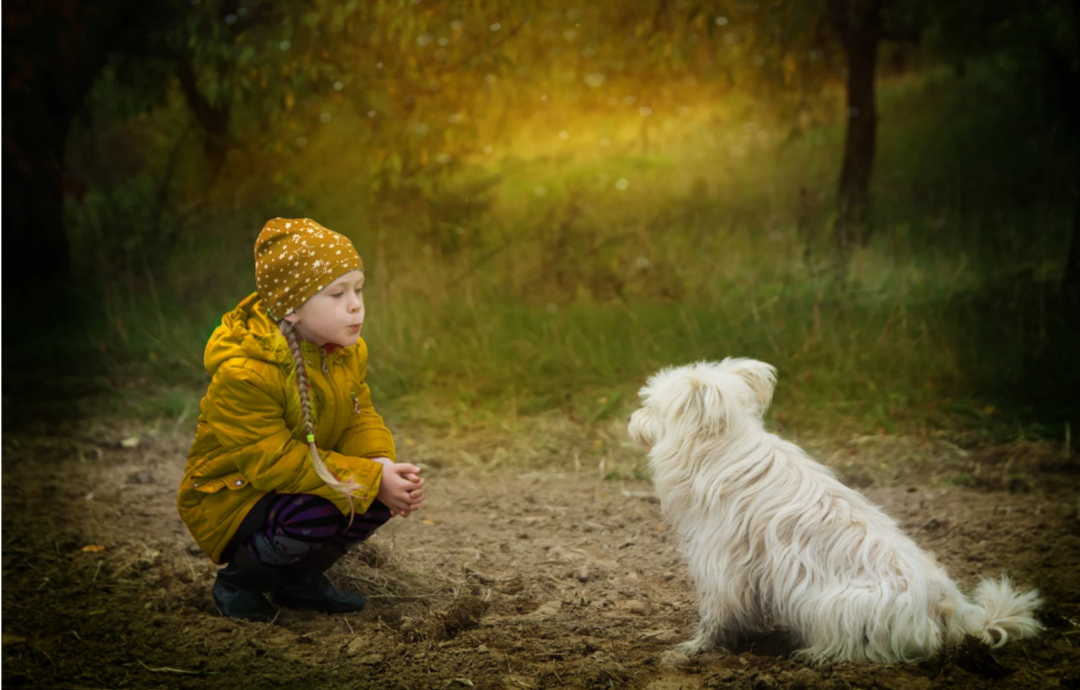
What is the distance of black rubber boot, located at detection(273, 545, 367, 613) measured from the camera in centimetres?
297

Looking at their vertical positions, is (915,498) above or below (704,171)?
below

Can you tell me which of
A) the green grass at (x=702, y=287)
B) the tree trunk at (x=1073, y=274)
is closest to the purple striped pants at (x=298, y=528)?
the green grass at (x=702, y=287)

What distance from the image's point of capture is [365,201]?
5188 millimetres

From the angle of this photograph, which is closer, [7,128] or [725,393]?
[725,393]

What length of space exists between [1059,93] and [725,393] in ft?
15.6

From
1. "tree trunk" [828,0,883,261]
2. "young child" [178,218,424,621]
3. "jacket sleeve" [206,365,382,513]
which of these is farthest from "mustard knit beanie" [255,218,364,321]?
"tree trunk" [828,0,883,261]

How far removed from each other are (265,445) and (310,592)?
61cm

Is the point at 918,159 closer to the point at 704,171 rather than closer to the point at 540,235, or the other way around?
the point at 704,171

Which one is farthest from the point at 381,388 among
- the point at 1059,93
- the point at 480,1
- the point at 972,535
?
the point at 1059,93

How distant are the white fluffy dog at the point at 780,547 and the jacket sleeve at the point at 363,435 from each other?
744 millimetres

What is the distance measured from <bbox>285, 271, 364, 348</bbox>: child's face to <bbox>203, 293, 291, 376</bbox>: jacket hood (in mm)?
70

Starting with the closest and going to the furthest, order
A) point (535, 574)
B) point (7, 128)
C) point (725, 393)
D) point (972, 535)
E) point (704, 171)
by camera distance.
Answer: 1. point (725, 393)
2. point (535, 574)
3. point (972, 535)
4. point (7, 128)
5. point (704, 171)

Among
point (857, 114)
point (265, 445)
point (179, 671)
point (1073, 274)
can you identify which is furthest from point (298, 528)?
point (857, 114)

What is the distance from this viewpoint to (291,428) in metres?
2.67
